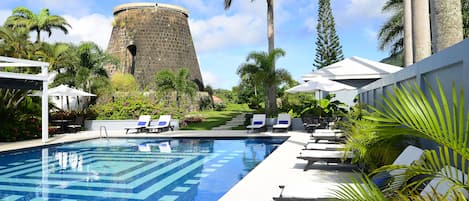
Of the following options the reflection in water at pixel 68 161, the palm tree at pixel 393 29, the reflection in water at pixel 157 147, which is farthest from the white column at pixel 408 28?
the palm tree at pixel 393 29

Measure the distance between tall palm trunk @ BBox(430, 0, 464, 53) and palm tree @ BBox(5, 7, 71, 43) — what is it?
26.4 meters

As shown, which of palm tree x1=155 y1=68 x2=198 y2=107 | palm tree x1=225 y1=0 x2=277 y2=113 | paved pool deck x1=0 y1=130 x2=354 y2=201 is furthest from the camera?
palm tree x1=155 y1=68 x2=198 y2=107

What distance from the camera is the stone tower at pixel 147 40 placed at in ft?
106

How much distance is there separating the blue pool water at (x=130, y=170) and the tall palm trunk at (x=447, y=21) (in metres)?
4.02

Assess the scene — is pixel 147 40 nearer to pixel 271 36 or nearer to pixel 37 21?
pixel 37 21

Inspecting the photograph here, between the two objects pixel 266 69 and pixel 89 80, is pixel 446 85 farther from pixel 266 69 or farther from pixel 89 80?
pixel 89 80

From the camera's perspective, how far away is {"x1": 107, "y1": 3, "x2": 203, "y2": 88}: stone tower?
3219cm

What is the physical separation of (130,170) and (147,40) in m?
25.7

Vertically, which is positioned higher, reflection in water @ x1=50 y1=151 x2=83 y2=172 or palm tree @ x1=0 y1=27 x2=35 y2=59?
palm tree @ x1=0 y1=27 x2=35 y2=59

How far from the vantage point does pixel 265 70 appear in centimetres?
1580

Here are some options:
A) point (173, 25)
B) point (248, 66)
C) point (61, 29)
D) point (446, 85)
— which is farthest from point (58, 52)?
point (446, 85)

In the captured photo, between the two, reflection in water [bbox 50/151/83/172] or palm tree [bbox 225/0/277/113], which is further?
palm tree [bbox 225/0/277/113]

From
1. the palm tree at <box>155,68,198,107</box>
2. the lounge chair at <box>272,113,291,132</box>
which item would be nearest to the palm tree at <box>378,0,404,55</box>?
the lounge chair at <box>272,113,291,132</box>

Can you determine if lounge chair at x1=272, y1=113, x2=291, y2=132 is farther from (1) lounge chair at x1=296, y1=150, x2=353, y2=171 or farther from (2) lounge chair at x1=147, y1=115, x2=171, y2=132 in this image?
(1) lounge chair at x1=296, y1=150, x2=353, y2=171
